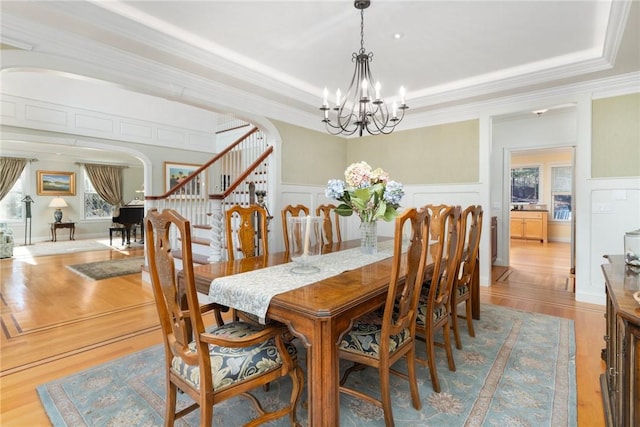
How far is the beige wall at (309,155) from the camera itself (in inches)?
180

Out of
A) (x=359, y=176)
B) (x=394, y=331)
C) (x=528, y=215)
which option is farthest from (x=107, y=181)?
(x=528, y=215)

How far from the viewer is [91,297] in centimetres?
394

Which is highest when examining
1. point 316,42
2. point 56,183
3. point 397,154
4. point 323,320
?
point 316,42

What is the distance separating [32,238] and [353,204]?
1018 cm

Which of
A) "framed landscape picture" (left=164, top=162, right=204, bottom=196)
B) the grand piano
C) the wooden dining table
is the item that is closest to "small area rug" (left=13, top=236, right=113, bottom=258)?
the grand piano

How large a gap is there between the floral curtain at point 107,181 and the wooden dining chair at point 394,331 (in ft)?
34.4

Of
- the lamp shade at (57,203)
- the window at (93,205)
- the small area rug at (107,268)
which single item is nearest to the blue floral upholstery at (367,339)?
the small area rug at (107,268)

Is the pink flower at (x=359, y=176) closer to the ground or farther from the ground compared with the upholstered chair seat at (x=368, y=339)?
farther from the ground

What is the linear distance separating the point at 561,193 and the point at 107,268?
35.5 ft

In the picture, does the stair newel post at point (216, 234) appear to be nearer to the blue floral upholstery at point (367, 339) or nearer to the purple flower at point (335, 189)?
the purple flower at point (335, 189)

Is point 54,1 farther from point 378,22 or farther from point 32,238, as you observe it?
point 32,238

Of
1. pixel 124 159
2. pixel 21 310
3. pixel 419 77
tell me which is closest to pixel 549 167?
pixel 419 77

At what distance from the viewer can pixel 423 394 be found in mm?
1906

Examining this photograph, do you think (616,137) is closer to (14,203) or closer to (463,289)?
(463,289)
